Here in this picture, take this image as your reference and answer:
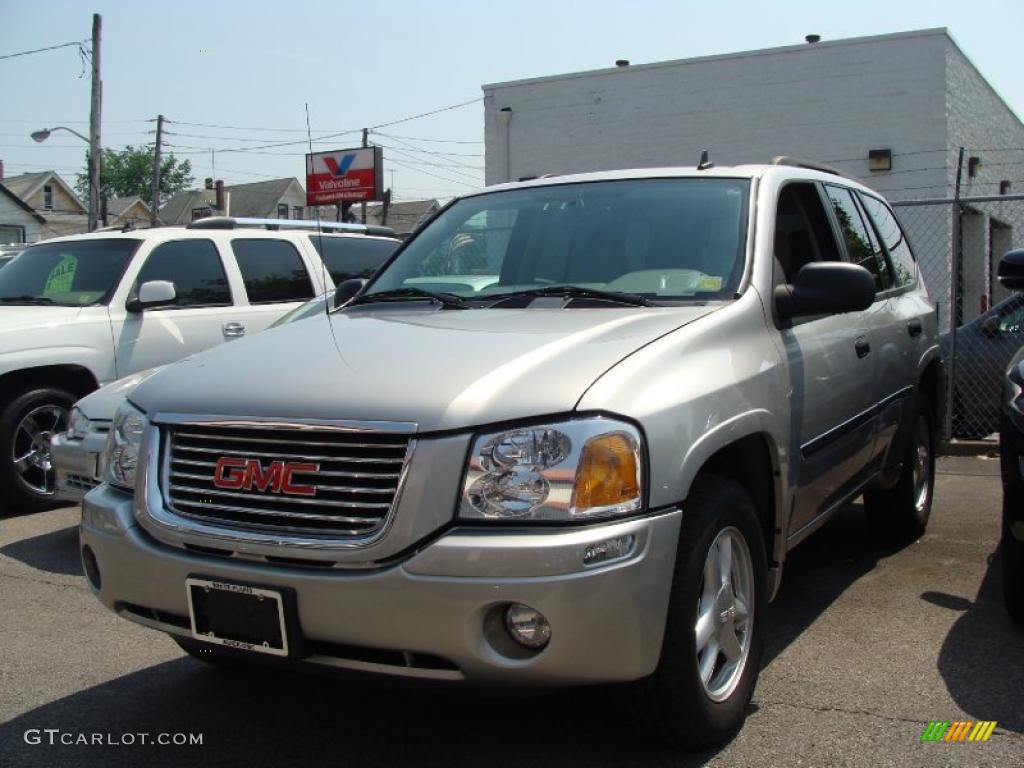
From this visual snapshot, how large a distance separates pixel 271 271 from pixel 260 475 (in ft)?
19.2

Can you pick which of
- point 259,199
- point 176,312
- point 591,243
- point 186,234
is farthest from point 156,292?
point 259,199

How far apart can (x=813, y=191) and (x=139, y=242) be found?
206 inches

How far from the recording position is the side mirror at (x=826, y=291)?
11.9 ft

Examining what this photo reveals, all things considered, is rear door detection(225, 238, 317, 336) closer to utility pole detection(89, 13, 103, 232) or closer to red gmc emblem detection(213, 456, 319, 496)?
red gmc emblem detection(213, 456, 319, 496)

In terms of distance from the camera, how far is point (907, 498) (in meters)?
5.46

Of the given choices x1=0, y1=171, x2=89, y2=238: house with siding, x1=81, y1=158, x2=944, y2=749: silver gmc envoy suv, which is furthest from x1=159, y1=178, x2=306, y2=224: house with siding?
x1=81, y1=158, x2=944, y2=749: silver gmc envoy suv

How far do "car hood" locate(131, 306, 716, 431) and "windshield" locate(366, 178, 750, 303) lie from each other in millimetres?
309

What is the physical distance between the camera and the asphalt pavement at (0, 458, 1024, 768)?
123 inches

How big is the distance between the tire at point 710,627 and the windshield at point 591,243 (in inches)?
34.6

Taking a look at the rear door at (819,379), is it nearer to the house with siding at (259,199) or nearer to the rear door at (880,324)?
the rear door at (880,324)

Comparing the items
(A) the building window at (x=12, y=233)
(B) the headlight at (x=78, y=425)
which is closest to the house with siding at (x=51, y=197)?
(A) the building window at (x=12, y=233)

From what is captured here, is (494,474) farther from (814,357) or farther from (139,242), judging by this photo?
(139,242)

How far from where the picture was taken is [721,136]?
20625 millimetres

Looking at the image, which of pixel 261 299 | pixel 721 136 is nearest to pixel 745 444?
pixel 261 299
